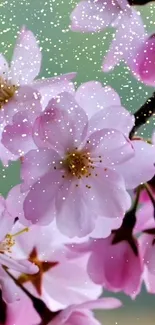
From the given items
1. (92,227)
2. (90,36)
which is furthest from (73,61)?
(92,227)

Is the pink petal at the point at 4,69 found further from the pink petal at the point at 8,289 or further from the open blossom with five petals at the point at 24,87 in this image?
the pink petal at the point at 8,289

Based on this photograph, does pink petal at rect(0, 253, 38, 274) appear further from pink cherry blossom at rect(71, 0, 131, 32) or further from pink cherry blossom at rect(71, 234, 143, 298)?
pink cherry blossom at rect(71, 0, 131, 32)

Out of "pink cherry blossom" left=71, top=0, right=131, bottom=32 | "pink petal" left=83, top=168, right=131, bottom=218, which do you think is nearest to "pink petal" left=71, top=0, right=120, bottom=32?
"pink cherry blossom" left=71, top=0, right=131, bottom=32

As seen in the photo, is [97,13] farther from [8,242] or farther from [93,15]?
[8,242]

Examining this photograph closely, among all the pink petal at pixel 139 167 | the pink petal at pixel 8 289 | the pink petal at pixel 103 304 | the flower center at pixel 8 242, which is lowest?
the pink petal at pixel 103 304

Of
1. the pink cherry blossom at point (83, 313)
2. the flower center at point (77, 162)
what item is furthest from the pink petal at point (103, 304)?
the flower center at point (77, 162)

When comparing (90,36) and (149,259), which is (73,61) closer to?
(90,36)
